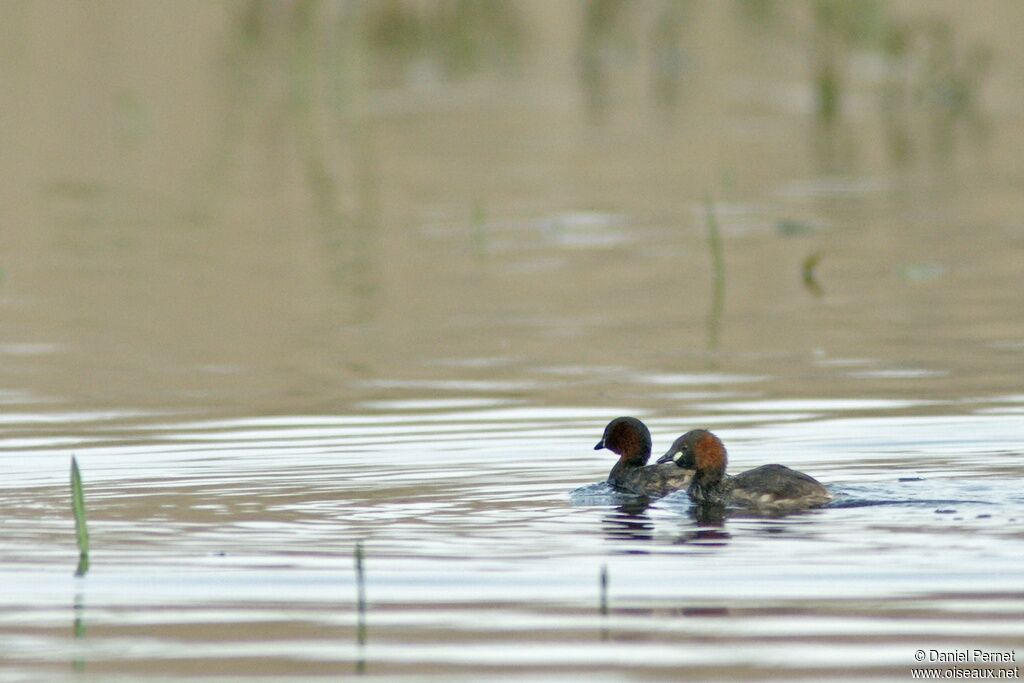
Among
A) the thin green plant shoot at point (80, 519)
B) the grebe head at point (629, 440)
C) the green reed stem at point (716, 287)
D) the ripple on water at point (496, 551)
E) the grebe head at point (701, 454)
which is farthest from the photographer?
the green reed stem at point (716, 287)

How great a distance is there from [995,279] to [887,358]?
322cm

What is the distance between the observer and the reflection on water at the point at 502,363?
630 cm

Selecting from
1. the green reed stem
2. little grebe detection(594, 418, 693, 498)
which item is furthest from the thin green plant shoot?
the green reed stem

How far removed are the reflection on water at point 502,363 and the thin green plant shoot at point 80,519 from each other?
71mm

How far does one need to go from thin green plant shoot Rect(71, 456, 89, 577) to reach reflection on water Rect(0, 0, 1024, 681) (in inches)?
2.8

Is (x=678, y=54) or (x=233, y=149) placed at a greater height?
(x=678, y=54)

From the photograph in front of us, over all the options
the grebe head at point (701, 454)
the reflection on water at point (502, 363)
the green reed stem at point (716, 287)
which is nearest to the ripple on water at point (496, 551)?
the reflection on water at point (502, 363)

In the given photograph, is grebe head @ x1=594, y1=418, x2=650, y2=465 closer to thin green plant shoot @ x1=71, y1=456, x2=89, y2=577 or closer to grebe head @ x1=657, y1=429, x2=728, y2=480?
grebe head @ x1=657, y1=429, x2=728, y2=480

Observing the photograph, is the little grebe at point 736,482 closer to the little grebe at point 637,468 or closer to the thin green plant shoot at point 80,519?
the little grebe at point 637,468

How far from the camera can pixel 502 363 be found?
11.9 metres

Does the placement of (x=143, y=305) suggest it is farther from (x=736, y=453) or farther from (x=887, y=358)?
(x=736, y=453)

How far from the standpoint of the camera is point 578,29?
36656 mm

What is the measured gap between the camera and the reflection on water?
20.7 feet

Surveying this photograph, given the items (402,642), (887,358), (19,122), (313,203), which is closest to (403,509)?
(402,642)
